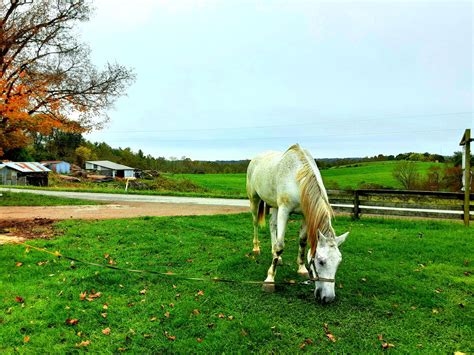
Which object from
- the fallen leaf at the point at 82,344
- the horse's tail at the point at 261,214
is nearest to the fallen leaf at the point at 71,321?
the fallen leaf at the point at 82,344

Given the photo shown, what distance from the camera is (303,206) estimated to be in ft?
14.0

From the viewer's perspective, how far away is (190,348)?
10.8 feet

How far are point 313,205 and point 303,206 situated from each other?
150mm

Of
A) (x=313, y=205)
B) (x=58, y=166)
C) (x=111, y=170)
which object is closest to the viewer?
(x=313, y=205)

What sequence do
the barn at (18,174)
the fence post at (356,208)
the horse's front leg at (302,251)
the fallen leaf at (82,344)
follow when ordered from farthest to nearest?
the barn at (18,174), the fence post at (356,208), the horse's front leg at (302,251), the fallen leaf at (82,344)

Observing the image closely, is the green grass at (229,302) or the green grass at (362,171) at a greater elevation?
the green grass at (362,171)

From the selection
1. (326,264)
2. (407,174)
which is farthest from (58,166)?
(326,264)

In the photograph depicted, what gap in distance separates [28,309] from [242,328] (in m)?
2.75

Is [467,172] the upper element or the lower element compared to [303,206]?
upper

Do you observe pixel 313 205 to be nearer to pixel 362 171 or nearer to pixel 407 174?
pixel 407 174

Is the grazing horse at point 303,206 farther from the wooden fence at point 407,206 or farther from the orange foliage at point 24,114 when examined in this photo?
the orange foliage at point 24,114

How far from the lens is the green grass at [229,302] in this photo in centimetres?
339

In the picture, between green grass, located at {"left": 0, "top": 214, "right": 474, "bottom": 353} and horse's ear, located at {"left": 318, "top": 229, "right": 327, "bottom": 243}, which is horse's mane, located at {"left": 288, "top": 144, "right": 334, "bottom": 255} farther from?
green grass, located at {"left": 0, "top": 214, "right": 474, "bottom": 353}

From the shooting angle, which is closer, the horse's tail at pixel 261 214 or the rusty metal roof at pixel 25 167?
the horse's tail at pixel 261 214
